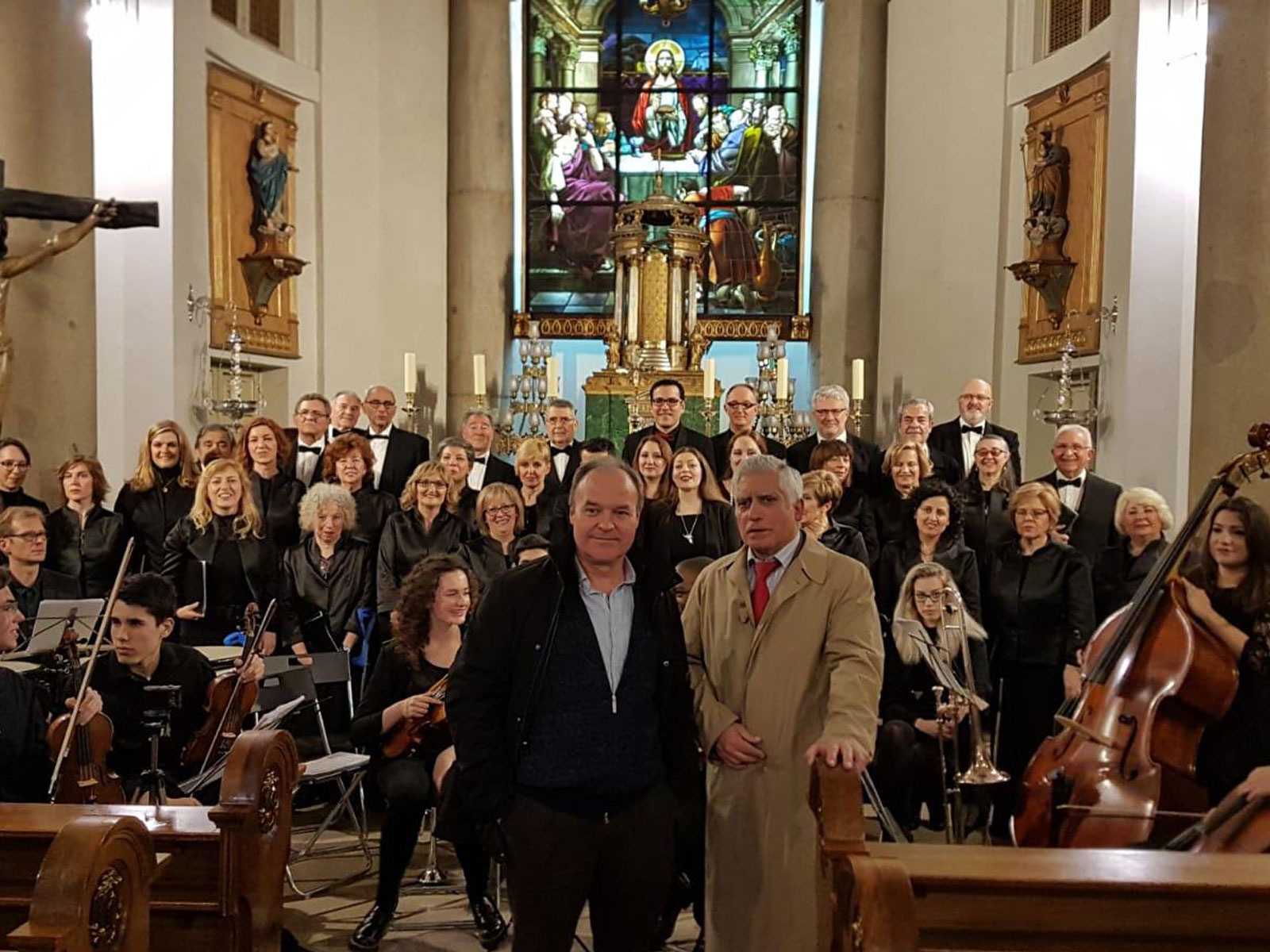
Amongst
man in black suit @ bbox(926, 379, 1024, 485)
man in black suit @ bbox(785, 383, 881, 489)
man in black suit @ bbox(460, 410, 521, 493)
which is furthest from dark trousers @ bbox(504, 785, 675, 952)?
man in black suit @ bbox(926, 379, 1024, 485)

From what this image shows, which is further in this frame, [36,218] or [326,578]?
[36,218]

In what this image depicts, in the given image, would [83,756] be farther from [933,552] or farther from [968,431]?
[968,431]

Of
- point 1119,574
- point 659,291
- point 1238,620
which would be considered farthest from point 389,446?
point 1238,620

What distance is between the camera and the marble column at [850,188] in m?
13.2

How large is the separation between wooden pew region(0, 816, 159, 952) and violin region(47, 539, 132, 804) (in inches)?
50.8

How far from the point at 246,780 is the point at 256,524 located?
3.18 metres

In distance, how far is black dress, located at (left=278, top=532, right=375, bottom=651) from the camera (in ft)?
18.9

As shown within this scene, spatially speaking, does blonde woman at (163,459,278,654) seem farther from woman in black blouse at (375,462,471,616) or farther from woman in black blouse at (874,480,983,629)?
woman in black blouse at (874,480,983,629)

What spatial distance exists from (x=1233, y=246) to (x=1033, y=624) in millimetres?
1688

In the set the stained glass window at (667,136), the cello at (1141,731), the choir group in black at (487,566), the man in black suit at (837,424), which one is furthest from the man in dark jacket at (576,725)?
the stained glass window at (667,136)

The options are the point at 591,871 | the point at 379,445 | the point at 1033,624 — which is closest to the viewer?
the point at 591,871

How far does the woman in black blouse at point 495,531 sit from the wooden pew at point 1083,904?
3.29 m

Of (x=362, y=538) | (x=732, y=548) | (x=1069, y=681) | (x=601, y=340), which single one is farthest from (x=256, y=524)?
(x=601, y=340)

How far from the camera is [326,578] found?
5816 millimetres
